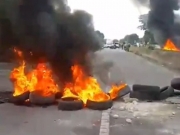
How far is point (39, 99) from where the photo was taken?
8.91 meters

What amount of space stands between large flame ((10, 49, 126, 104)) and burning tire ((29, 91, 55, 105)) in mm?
111

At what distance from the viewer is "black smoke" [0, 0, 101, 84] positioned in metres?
9.81

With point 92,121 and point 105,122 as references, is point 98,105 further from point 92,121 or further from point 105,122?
point 105,122

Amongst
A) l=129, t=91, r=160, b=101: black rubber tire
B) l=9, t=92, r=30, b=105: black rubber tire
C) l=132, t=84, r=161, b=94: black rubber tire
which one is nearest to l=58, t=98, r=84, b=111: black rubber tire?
l=9, t=92, r=30, b=105: black rubber tire

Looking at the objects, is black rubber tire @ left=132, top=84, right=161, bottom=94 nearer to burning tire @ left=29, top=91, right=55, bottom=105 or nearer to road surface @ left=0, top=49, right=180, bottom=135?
road surface @ left=0, top=49, right=180, bottom=135

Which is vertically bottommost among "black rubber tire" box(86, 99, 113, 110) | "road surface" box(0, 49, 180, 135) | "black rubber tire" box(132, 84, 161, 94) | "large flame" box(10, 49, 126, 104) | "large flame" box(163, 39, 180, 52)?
"road surface" box(0, 49, 180, 135)

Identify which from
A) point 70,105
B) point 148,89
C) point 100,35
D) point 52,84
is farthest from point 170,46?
point 70,105

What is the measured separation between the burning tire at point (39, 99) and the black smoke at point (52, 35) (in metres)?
0.97

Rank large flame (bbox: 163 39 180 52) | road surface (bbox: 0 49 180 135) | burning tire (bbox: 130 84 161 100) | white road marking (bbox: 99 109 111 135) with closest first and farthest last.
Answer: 1. white road marking (bbox: 99 109 111 135)
2. road surface (bbox: 0 49 180 135)
3. burning tire (bbox: 130 84 161 100)
4. large flame (bbox: 163 39 180 52)

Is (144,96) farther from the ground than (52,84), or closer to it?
closer to it

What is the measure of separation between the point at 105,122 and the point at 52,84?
3.11m

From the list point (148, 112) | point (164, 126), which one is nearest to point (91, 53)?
point (148, 112)

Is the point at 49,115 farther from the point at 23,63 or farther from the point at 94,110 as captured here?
the point at 23,63

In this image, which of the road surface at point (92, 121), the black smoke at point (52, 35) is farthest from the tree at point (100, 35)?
the road surface at point (92, 121)
